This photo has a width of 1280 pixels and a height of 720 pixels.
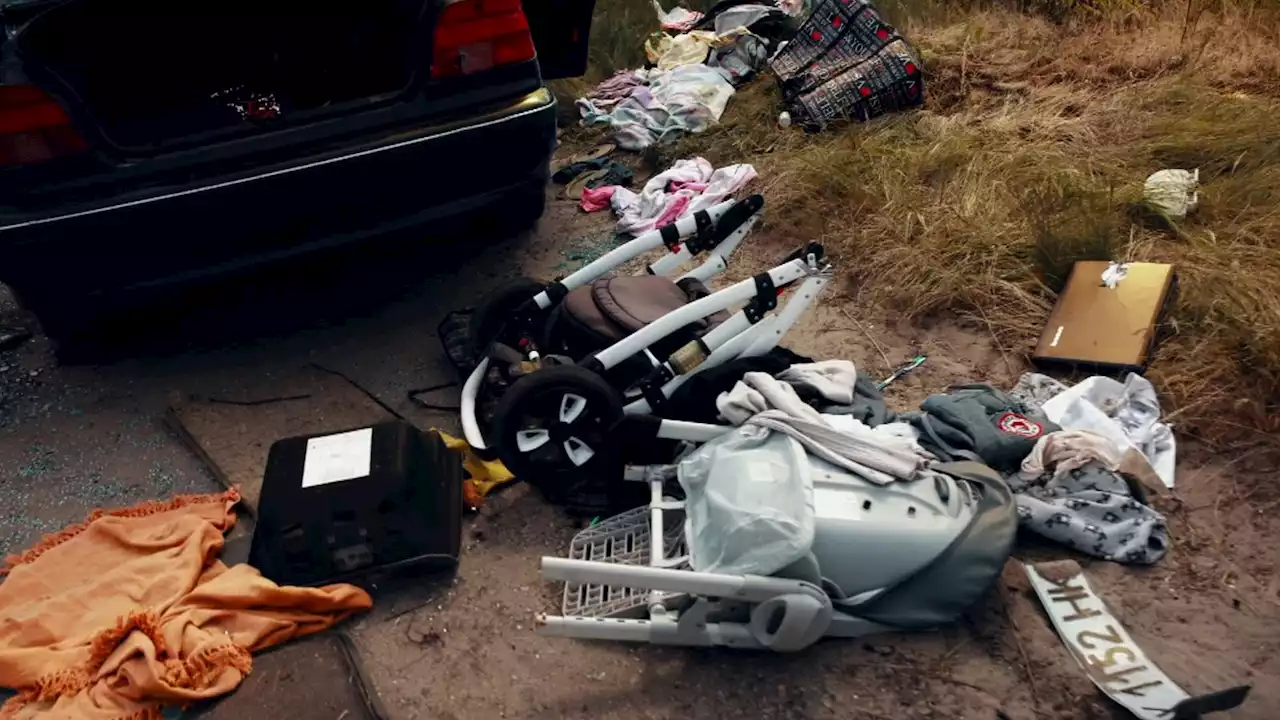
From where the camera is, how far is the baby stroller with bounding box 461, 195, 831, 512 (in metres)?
2.58

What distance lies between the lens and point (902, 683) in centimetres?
212

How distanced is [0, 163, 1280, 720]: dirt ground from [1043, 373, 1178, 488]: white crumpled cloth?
0.09 metres

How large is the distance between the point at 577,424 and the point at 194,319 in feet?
7.40

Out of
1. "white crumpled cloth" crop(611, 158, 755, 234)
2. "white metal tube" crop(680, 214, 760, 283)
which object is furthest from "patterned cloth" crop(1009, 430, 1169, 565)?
"white crumpled cloth" crop(611, 158, 755, 234)

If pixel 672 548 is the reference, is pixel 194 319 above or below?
below

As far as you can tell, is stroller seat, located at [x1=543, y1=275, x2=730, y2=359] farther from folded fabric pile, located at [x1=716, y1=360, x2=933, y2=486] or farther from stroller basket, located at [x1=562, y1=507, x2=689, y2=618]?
stroller basket, located at [x1=562, y1=507, x2=689, y2=618]

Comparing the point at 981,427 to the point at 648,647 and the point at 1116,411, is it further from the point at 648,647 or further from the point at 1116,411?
the point at 648,647

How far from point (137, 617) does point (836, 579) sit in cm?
183

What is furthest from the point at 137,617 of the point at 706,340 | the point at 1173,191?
the point at 1173,191

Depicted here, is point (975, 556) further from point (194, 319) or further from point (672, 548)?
point (194, 319)

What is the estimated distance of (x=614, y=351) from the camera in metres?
2.65

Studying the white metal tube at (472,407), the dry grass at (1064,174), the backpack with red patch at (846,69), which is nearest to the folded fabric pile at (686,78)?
the dry grass at (1064,174)

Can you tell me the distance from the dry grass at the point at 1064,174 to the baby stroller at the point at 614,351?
96cm

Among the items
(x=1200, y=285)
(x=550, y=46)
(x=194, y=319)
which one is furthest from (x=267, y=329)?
(x=1200, y=285)
